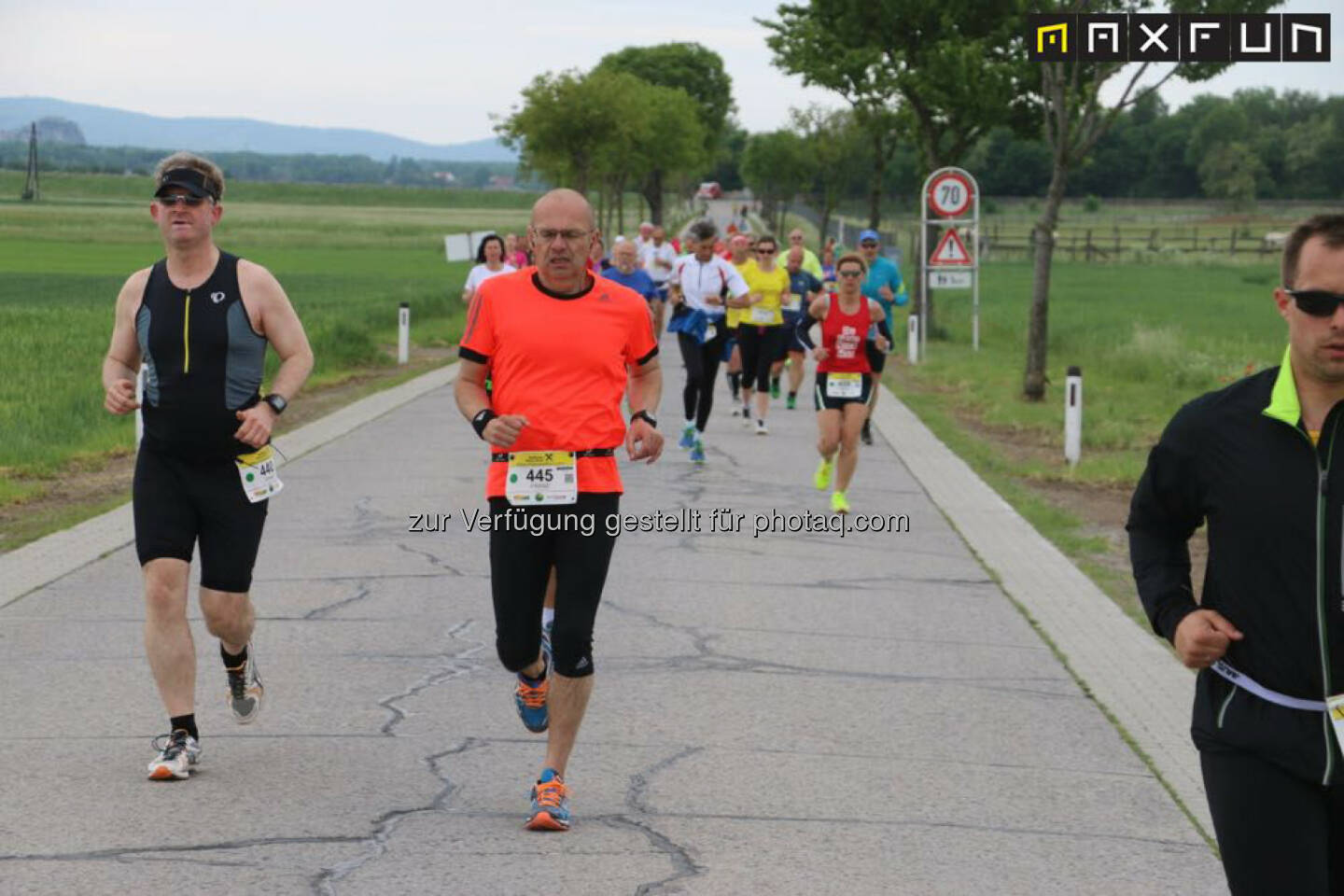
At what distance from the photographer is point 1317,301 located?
3756mm

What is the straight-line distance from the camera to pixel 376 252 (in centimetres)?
8131

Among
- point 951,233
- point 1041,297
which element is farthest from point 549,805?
point 951,233

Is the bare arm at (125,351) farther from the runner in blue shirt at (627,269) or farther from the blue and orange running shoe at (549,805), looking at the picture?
the runner in blue shirt at (627,269)

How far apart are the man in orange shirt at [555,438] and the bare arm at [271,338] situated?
73cm

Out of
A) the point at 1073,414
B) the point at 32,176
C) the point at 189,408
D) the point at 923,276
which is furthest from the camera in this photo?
the point at 32,176

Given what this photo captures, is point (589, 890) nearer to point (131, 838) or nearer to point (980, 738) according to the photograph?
point (131, 838)

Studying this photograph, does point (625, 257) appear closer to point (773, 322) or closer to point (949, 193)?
point (773, 322)

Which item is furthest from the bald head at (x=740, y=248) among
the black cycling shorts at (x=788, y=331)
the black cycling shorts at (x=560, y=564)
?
the black cycling shorts at (x=560, y=564)

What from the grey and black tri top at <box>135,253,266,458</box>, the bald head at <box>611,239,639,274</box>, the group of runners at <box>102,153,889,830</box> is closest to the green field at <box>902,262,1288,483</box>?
the bald head at <box>611,239,639,274</box>

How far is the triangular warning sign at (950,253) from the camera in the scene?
31.2m

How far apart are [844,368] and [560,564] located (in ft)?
26.7

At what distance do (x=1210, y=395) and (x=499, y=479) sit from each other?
2.83 m

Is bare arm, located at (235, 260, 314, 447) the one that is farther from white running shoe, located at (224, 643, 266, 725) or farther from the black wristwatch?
white running shoe, located at (224, 643, 266, 725)

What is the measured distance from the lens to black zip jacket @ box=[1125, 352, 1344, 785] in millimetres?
3773
